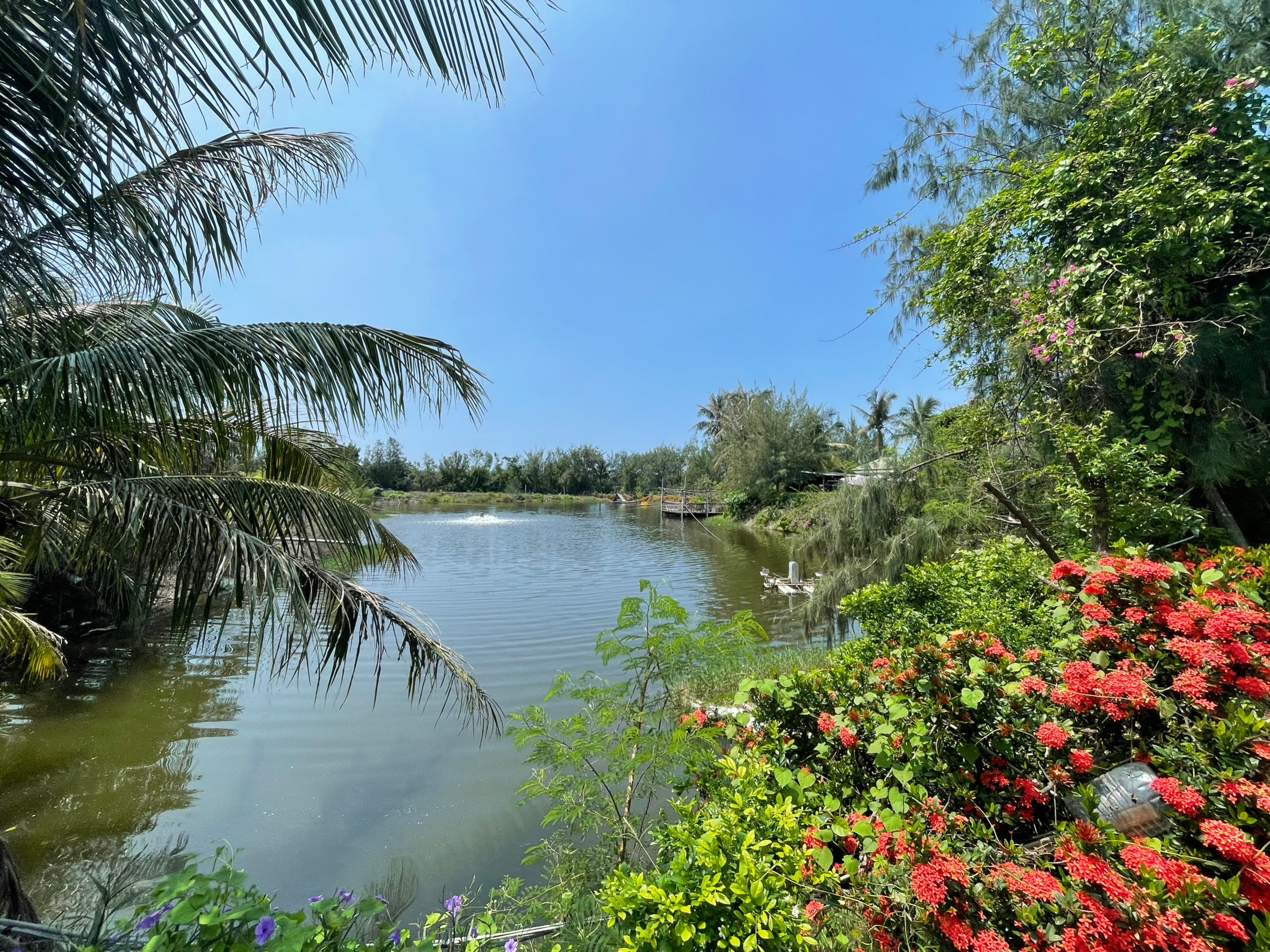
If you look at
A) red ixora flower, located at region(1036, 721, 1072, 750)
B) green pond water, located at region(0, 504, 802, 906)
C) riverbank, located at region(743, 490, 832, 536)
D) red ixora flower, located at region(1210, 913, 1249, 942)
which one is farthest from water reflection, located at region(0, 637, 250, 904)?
riverbank, located at region(743, 490, 832, 536)

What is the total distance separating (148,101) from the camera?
116cm

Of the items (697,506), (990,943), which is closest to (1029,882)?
(990,943)

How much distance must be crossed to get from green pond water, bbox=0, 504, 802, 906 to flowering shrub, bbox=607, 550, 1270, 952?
2261 millimetres

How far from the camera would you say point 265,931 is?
1.15m

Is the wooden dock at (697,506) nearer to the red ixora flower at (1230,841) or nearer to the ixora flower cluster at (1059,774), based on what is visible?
the ixora flower cluster at (1059,774)

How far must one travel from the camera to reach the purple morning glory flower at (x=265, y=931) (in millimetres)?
1133

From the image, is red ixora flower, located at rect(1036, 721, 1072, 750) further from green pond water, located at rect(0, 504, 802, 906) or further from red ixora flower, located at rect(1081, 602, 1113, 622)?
green pond water, located at rect(0, 504, 802, 906)

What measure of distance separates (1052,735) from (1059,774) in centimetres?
23

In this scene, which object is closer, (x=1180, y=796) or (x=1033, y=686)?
(x=1180, y=796)

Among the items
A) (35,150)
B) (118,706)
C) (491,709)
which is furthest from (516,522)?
(35,150)

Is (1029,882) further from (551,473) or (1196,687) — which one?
(551,473)

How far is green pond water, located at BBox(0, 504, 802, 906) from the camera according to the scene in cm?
366

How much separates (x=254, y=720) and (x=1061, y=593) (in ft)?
25.2

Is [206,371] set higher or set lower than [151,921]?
higher
